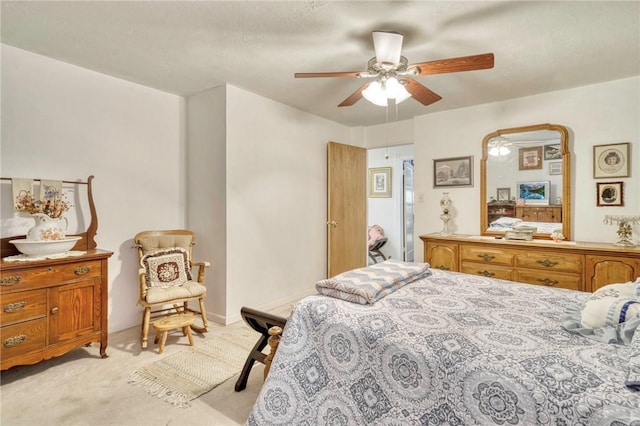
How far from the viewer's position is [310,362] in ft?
5.01

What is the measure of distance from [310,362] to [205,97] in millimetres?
2942

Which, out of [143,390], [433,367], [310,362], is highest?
[433,367]

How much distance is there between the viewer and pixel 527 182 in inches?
137

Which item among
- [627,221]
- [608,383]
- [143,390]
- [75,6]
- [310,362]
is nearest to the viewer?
[608,383]

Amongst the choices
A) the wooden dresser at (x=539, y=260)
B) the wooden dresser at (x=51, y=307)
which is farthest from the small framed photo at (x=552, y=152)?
the wooden dresser at (x=51, y=307)

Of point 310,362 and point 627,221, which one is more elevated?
point 627,221

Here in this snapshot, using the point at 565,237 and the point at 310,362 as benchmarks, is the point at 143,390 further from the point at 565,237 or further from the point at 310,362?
the point at 565,237

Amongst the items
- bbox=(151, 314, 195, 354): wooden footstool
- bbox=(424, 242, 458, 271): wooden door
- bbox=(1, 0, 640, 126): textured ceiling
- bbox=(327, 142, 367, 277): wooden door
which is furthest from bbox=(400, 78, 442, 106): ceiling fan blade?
bbox=(151, 314, 195, 354): wooden footstool

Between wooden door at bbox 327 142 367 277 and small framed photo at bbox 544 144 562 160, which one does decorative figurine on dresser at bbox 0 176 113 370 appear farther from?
small framed photo at bbox 544 144 562 160

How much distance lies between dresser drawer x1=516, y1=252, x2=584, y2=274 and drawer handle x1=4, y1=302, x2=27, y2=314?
13.5 ft

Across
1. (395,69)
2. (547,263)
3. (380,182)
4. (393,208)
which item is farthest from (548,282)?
(380,182)

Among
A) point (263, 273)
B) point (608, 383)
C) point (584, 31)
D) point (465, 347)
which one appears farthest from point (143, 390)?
point (584, 31)

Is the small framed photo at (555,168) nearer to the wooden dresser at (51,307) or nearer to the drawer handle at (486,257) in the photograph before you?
the drawer handle at (486,257)

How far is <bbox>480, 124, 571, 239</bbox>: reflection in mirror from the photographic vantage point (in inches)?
131
